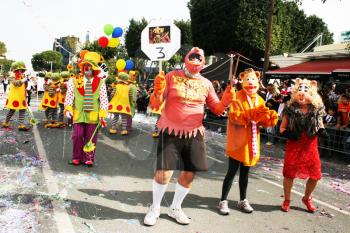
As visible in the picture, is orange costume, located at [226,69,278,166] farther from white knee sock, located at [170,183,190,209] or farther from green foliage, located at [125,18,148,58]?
green foliage, located at [125,18,148,58]

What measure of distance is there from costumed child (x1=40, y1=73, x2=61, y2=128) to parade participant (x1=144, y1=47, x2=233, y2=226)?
7.62 meters

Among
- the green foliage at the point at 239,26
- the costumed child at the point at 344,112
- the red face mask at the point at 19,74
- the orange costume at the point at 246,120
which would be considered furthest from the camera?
the green foliage at the point at 239,26

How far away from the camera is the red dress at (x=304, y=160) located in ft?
15.9

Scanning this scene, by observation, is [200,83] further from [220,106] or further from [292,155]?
[292,155]

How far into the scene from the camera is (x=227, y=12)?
3036 cm

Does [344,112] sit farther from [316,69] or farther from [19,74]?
[19,74]

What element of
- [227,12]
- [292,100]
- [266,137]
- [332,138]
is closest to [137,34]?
[227,12]

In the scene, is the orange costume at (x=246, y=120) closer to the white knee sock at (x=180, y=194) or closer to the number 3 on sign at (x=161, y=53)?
the white knee sock at (x=180, y=194)

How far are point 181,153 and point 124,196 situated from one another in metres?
1.23

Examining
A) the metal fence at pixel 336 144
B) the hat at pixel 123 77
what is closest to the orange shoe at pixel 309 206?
the metal fence at pixel 336 144

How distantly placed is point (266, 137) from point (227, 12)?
66.6 ft

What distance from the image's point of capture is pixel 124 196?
5.01 m

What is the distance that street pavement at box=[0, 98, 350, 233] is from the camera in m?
4.05

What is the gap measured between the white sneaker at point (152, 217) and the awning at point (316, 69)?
1224 cm
